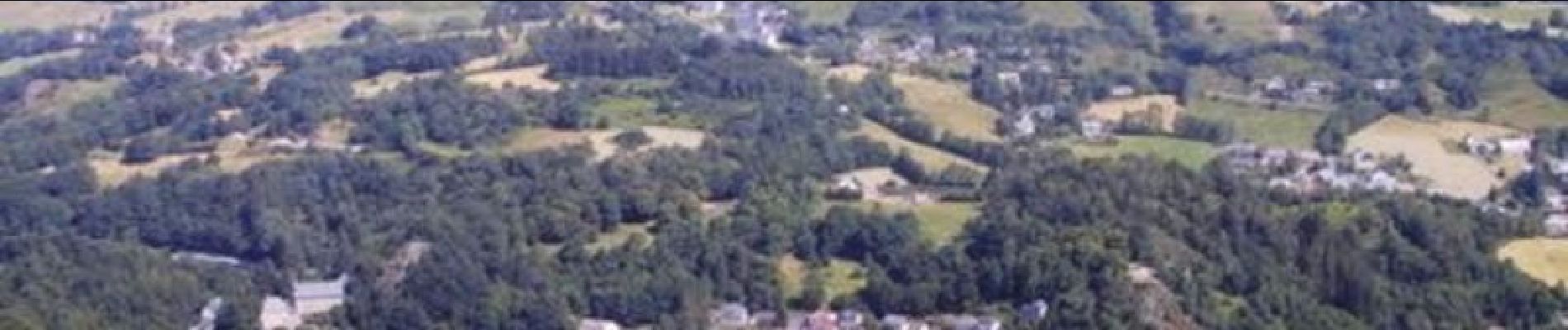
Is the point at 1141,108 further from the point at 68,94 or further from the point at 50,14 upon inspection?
the point at 50,14

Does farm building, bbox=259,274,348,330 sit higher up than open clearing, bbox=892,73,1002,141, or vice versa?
farm building, bbox=259,274,348,330

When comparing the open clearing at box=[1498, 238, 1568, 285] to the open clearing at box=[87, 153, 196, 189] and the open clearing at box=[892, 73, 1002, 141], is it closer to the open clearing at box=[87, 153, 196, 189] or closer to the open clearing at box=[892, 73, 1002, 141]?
the open clearing at box=[892, 73, 1002, 141]

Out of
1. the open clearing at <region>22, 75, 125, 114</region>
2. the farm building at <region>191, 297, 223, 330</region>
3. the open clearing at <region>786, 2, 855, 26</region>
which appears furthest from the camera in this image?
the open clearing at <region>786, 2, 855, 26</region>

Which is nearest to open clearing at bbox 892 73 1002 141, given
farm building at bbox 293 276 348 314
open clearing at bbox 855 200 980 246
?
open clearing at bbox 855 200 980 246

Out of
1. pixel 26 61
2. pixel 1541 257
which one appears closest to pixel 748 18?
pixel 26 61

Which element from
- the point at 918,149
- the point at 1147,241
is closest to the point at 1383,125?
the point at 918,149

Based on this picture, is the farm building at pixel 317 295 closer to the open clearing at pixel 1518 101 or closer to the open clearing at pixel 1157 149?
the open clearing at pixel 1157 149

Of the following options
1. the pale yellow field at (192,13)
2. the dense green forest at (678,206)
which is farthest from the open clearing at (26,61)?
the pale yellow field at (192,13)
